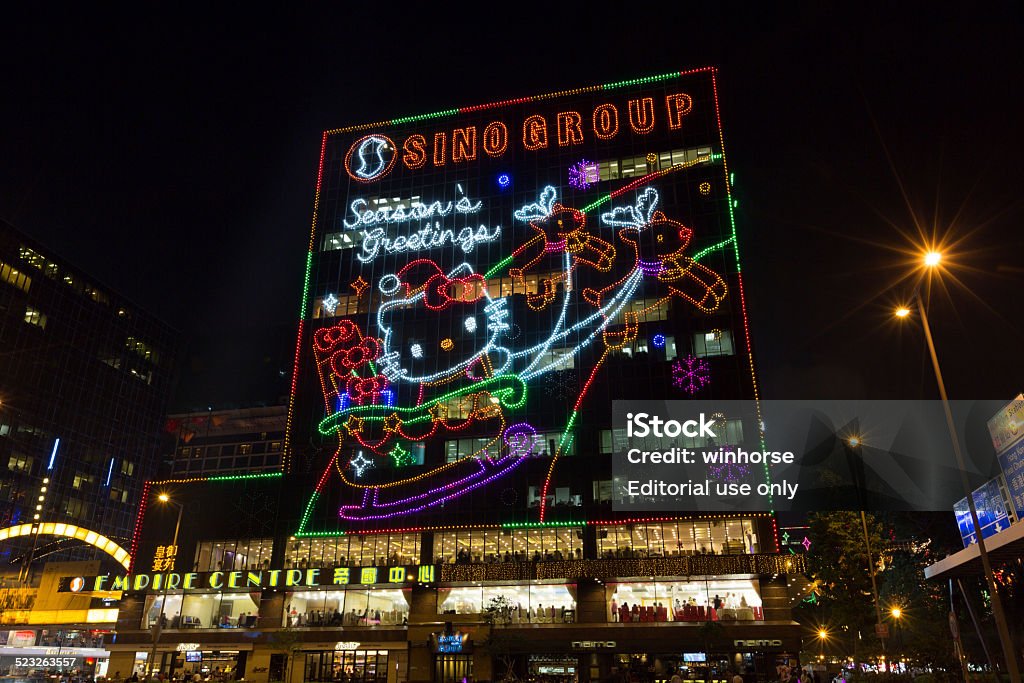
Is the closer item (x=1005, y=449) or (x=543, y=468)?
(x=1005, y=449)

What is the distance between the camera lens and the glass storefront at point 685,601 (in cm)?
5228

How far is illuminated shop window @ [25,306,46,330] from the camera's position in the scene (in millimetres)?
108062

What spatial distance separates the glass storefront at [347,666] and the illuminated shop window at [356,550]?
6758mm

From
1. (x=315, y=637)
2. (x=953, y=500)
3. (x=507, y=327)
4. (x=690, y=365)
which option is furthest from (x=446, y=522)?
(x=953, y=500)

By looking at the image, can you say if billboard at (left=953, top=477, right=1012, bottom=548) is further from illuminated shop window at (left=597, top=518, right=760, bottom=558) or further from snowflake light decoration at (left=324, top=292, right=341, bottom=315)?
snowflake light decoration at (left=324, top=292, right=341, bottom=315)

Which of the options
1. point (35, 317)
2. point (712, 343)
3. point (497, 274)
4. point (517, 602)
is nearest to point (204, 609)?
→ point (517, 602)

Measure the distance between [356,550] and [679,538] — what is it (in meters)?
26.1

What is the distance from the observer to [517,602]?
185 feet

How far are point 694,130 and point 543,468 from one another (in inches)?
1371

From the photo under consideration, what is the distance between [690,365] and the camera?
A: 6031 cm

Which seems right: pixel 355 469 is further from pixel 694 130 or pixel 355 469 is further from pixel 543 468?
pixel 694 130

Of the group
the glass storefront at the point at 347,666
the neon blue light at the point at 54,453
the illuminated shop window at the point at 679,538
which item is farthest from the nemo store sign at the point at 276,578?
the neon blue light at the point at 54,453

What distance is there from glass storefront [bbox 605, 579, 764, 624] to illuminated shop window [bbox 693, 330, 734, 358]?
17797 millimetres

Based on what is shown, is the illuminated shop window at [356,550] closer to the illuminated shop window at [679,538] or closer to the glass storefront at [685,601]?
the illuminated shop window at [679,538]
